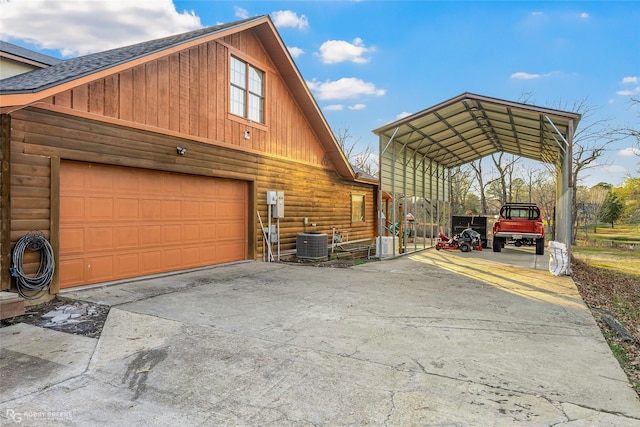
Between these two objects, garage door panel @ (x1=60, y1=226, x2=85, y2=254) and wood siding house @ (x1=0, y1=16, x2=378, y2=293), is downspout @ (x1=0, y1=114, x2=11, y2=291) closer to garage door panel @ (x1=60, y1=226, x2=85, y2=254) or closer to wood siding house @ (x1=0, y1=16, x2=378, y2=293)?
wood siding house @ (x1=0, y1=16, x2=378, y2=293)

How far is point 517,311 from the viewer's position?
17.8ft

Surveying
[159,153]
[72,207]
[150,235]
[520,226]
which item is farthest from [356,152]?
[72,207]

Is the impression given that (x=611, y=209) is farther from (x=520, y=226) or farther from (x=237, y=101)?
(x=237, y=101)

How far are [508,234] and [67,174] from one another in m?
13.7

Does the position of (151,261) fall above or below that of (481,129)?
below

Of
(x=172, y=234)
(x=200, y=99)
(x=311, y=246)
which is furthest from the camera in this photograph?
(x=311, y=246)

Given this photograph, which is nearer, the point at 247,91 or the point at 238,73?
the point at 238,73

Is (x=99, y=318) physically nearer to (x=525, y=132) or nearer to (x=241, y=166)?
(x=241, y=166)

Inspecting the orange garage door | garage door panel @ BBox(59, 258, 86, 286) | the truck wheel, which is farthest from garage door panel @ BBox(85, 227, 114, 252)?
the truck wheel

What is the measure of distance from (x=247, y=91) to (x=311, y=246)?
466 centimetres

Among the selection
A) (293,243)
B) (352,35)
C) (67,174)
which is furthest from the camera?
(352,35)

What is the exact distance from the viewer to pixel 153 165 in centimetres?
721

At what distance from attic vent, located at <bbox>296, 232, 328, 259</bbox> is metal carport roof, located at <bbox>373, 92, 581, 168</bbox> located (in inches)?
151

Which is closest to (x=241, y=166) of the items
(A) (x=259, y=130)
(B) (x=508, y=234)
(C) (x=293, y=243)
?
(A) (x=259, y=130)
